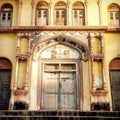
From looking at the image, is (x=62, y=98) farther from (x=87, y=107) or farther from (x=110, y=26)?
(x=110, y=26)

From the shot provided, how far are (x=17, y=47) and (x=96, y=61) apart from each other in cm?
432

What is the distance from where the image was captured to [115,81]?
15.1 meters

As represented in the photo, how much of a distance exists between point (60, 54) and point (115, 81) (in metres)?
3.31

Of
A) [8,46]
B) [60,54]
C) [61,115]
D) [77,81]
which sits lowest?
[61,115]

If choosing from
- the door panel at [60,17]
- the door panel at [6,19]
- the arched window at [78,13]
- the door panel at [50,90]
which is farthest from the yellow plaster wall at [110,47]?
the door panel at [6,19]

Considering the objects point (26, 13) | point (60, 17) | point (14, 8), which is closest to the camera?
point (26, 13)

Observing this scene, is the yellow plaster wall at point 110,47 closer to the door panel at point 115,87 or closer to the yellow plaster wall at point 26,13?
the door panel at point 115,87

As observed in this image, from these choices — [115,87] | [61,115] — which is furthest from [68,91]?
[61,115]

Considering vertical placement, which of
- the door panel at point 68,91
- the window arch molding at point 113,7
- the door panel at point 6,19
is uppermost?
the window arch molding at point 113,7

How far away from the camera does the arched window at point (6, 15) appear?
16109 mm

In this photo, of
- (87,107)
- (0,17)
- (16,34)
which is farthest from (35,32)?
(87,107)

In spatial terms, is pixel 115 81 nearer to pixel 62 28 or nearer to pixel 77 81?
pixel 77 81

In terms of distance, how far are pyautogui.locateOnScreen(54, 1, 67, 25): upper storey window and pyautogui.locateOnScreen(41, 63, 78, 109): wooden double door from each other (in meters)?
2.52

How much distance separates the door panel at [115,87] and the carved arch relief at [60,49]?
1850 millimetres
